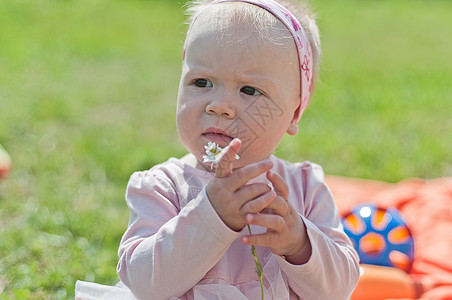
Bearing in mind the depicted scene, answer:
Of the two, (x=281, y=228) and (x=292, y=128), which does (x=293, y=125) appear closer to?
(x=292, y=128)

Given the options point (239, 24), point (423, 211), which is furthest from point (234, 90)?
point (423, 211)

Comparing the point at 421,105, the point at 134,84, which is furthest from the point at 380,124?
the point at 134,84

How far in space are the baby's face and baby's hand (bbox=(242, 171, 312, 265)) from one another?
228mm

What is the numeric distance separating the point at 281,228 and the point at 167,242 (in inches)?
11.8

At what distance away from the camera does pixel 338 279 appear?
6.15 feet

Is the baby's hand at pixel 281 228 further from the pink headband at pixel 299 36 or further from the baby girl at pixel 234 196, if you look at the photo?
the pink headband at pixel 299 36

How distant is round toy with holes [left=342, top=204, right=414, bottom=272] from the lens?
2898 mm

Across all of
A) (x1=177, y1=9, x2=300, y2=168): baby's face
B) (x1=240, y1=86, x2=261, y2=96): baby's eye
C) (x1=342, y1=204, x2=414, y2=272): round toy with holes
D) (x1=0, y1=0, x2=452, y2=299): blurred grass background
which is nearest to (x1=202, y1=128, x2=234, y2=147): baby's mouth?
(x1=177, y1=9, x2=300, y2=168): baby's face

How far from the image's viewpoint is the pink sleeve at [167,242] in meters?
1.64

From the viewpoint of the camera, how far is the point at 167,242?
169 cm

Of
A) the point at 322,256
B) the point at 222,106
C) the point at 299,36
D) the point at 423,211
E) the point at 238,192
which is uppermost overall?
the point at 299,36

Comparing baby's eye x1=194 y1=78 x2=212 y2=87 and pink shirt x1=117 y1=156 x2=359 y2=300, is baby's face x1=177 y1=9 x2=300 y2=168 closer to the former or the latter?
baby's eye x1=194 y1=78 x2=212 y2=87

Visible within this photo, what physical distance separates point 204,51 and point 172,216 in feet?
1.58

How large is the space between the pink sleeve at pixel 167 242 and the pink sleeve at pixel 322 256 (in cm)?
23
